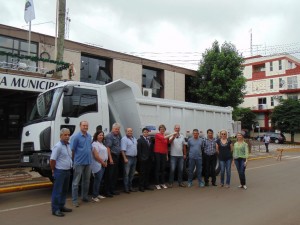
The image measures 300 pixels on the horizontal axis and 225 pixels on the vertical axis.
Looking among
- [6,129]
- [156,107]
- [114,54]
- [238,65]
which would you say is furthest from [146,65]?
[156,107]

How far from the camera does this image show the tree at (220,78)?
25328 mm

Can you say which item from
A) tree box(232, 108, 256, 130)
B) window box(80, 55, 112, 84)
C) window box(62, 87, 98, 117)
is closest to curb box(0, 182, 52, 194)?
window box(62, 87, 98, 117)

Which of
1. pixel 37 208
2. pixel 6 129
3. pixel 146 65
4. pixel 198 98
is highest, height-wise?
pixel 146 65

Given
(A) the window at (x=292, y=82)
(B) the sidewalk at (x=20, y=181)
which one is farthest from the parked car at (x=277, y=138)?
(B) the sidewalk at (x=20, y=181)

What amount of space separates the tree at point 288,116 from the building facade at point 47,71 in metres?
23.2

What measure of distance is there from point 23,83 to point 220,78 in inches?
632

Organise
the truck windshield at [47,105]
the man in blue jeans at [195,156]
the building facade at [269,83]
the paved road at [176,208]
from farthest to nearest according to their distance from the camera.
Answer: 1. the building facade at [269,83]
2. the man in blue jeans at [195,156]
3. the truck windshield at [47,105]
4. the paved road at [176,208]

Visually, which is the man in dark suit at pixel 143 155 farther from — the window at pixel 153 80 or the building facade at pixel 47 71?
the window at pixel 153 80

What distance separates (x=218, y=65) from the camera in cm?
2620

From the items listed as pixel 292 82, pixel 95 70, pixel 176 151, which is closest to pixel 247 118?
pixel 292 82

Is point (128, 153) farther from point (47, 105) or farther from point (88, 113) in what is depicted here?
point (47, 105)

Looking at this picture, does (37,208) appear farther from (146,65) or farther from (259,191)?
(146,65)

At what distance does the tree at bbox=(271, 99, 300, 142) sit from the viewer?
44.8 m

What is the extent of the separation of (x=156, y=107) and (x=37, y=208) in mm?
4651
